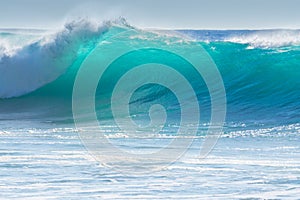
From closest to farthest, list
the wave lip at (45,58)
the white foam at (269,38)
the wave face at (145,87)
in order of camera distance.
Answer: the wave face at (145,87), the wave lip at (45,58), the white foam at (269,38)

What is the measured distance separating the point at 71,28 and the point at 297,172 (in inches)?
409

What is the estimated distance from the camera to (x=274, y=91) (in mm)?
15086

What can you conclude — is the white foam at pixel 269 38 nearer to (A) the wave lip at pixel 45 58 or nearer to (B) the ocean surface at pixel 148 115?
(B) the ocean surface at pixel 148 115

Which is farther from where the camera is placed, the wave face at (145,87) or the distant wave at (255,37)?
the distant wave at (255,37)

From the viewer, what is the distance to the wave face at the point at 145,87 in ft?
46.5

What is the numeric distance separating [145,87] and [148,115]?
2618mm

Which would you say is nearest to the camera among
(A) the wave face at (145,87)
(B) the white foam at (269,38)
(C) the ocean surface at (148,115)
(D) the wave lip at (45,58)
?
(C) the ocean surface at (148,115)

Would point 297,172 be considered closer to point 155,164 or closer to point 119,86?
point 155,164

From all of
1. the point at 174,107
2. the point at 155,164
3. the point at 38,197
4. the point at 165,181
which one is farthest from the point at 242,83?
the point at 38,197

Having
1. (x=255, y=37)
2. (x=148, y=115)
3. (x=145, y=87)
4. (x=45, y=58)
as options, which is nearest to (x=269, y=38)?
(x=255, y=37)

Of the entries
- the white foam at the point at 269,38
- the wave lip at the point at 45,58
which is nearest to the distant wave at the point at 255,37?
the white foam at the point at 269,38

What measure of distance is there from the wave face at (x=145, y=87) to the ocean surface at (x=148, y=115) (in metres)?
0.02

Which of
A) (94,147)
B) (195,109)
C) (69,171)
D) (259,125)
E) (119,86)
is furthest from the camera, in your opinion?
(119,86)

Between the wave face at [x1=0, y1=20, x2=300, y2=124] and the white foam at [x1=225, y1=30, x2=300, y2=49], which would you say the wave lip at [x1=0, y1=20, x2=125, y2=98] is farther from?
the white foam at [x1=225, y1=30, x2=300, y2=49]
